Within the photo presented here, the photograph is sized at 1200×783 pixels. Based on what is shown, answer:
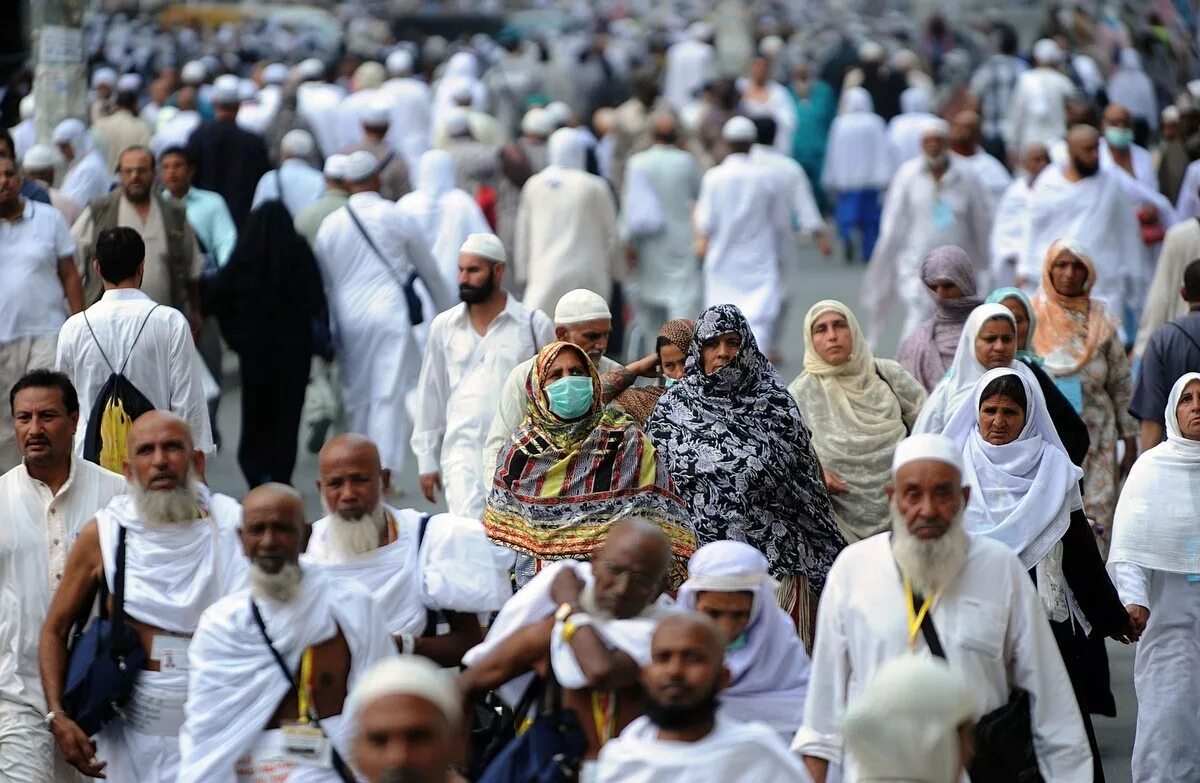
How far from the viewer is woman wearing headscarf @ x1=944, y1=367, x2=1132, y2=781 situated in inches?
268

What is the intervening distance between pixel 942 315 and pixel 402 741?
5588 millimetres

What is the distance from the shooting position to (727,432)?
757 centimetres

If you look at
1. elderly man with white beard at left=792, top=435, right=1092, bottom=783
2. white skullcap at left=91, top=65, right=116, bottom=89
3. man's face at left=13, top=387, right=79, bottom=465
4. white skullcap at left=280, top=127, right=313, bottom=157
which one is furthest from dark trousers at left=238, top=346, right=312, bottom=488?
white skullcap at left=91, top=65, right=116, bottom=89

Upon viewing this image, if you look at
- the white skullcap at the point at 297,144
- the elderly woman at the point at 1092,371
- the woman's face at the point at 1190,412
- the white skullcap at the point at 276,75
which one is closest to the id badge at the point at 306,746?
the woman's face at the point at 1190,412

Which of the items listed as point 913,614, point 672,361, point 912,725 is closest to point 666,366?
point 672,361

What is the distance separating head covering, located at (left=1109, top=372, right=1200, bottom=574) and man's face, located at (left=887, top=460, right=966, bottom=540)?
1.82m

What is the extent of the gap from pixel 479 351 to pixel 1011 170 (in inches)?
564

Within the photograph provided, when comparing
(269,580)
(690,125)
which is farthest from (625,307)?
(269,580)

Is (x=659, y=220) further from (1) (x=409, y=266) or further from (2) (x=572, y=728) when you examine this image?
(2) (x=572, y=728)

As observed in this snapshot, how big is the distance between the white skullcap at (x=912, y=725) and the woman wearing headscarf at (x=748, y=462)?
2849 mm

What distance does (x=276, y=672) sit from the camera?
5285 millimetres

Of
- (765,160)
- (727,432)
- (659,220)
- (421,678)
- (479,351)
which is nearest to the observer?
(421,678)

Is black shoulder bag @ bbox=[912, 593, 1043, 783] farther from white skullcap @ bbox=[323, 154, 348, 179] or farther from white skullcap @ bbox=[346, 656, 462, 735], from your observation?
white skullcap @ bbox=[323, 154, 348, 179]

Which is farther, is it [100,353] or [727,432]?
[100,353]
